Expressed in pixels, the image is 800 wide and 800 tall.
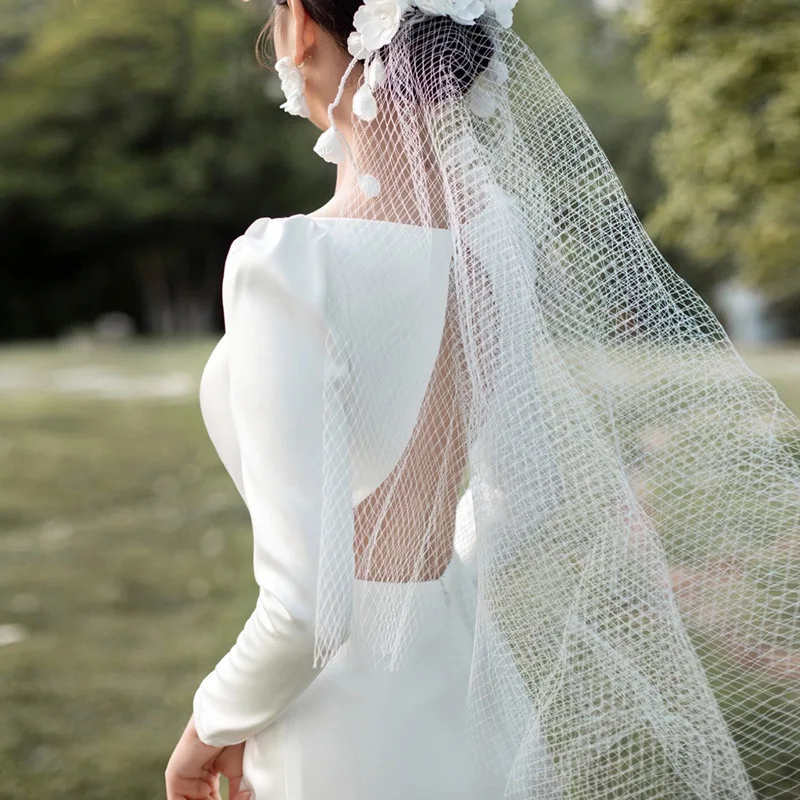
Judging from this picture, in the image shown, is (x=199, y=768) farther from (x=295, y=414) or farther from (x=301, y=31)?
(x=301, y=31)

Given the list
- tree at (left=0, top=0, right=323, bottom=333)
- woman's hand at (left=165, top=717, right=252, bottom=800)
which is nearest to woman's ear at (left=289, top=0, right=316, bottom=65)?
woman's hand at (left=165, top=717, right=252, bottom=800)

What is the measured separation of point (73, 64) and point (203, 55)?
3299 millimetres

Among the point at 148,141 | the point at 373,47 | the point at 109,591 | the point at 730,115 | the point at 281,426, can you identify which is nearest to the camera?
the point at 281,426

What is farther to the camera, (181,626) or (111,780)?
(181,626)

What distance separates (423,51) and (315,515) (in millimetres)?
617

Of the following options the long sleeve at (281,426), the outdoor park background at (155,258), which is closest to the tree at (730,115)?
the outdoor park background at (155,258)

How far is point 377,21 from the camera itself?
1379 mm

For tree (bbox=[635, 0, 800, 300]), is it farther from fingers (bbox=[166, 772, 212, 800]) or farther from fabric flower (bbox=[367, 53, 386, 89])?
fingers (bbox=[166, 772, 212, 800])

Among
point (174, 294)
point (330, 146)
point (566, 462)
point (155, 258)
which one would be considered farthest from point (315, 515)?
point (174, 294)

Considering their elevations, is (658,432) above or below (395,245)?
below

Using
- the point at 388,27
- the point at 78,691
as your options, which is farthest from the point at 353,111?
the point at 78,691

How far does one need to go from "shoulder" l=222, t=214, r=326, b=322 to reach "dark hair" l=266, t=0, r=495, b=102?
267 millimetres

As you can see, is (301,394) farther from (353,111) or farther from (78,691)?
(78,691)

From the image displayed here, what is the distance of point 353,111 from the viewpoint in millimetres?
1413
